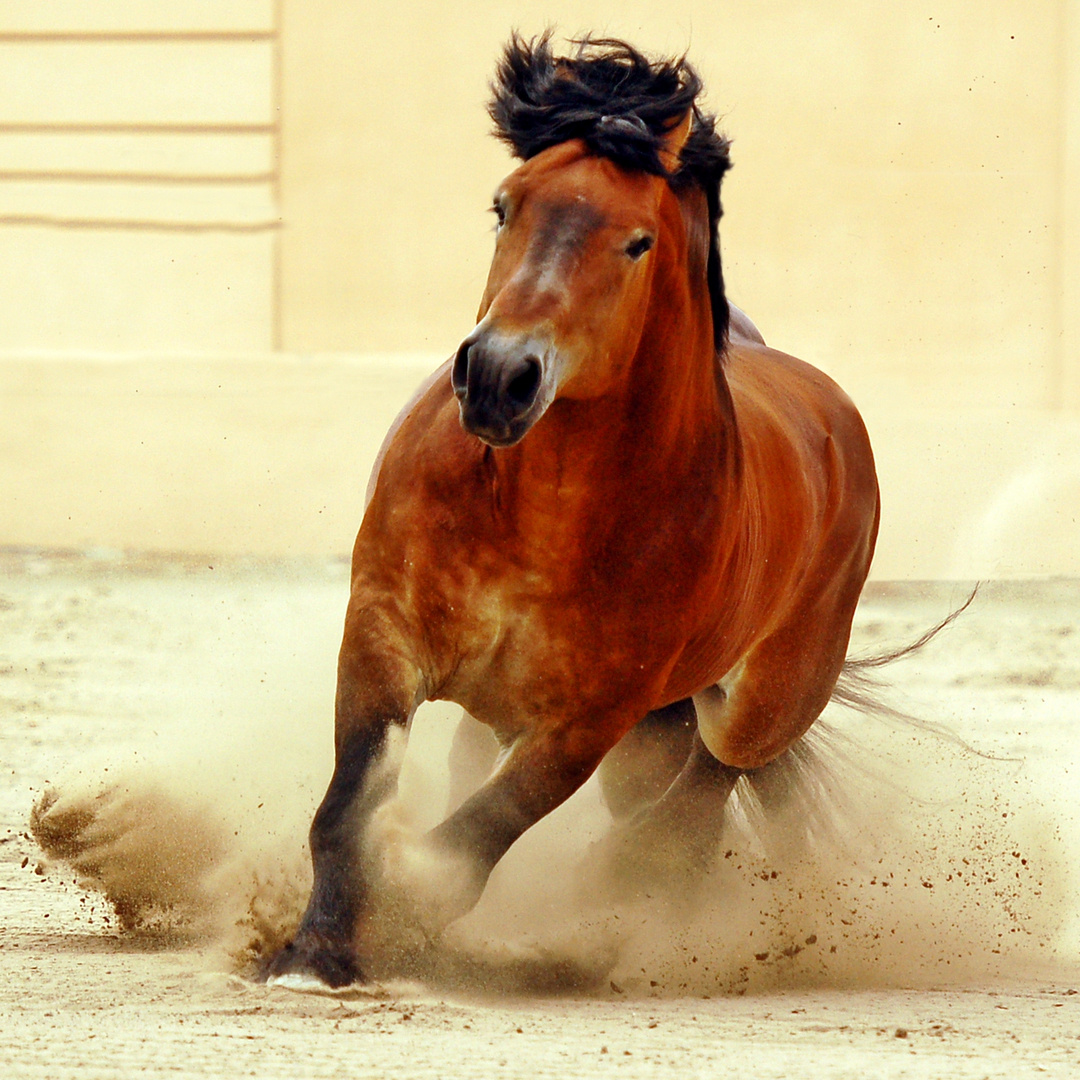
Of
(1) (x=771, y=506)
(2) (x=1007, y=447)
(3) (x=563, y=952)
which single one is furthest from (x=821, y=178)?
(3) (x=563, y=952)

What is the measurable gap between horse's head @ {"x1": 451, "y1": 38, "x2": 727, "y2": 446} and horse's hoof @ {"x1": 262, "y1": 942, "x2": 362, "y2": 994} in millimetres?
926

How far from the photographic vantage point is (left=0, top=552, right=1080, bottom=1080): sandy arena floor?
9.16 ft

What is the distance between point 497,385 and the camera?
271 centimetres

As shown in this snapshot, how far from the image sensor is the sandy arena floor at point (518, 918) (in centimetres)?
279

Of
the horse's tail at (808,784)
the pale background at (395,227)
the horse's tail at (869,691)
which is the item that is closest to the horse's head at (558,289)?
the horse's tail at (808,784)

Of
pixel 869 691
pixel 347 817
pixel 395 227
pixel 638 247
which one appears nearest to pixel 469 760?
pixel 347 817

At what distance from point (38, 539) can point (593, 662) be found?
21.6 feet

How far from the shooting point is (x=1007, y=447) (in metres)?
9.20

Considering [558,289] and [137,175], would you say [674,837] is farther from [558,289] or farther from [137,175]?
[137,175]

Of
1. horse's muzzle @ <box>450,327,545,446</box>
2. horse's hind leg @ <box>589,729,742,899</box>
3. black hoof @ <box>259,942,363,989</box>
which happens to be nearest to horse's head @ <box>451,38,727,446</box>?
horse's muzzle @ <box>450,327,545,446</box>

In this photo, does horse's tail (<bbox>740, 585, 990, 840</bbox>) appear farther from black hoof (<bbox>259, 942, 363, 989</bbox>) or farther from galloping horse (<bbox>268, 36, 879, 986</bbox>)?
black hoof (<bbox>259, 942, 363, 989</bbox>)

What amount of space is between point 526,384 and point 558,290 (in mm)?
197

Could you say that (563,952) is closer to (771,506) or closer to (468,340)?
(771,506)

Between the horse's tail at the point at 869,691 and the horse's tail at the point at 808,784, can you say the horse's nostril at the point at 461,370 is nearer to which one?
the horse's tail at the point at 808,784
